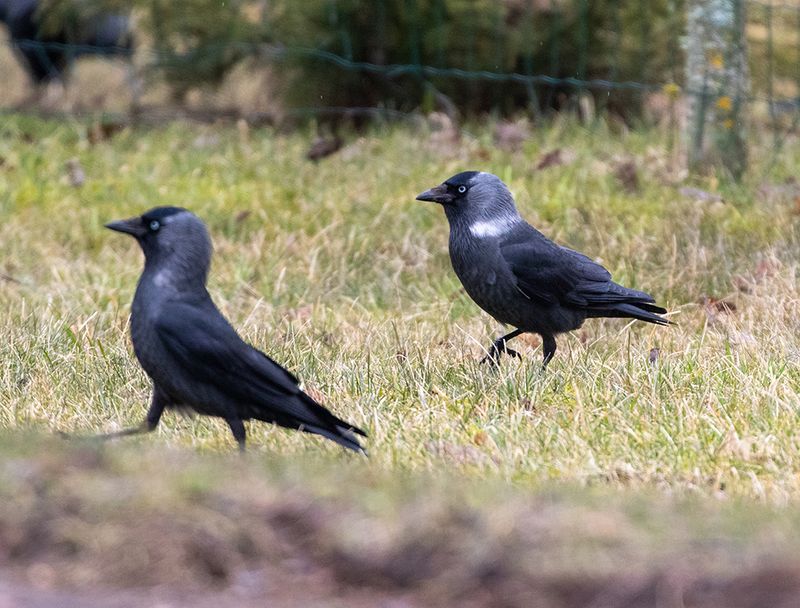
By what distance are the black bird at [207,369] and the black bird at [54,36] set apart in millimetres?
6360

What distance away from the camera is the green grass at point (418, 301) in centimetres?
401

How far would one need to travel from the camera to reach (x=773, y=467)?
3775 mm

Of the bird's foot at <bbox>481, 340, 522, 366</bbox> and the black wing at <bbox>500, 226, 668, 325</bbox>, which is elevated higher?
the black wing at <bbox>500, 226, 668, 325</bbox>

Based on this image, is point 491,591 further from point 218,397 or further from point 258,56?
point 258,56

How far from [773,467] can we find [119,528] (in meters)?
1.83

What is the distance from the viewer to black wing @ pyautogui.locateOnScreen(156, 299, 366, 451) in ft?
12.5

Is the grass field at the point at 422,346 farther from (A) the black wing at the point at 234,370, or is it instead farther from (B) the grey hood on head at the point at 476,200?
(B) the grey hood on head at the point at 476,200

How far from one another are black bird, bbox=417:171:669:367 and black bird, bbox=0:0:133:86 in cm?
534

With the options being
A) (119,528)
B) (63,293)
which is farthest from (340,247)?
(119,528)

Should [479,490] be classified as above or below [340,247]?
above

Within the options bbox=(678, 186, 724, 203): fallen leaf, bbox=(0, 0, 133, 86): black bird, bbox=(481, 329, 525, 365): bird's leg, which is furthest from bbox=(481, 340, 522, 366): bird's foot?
bbox=(0, 0, 133, 86): black bird

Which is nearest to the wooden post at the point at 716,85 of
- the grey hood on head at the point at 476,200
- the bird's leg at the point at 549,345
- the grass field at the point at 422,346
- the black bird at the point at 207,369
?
the grass field at the point at 422,346

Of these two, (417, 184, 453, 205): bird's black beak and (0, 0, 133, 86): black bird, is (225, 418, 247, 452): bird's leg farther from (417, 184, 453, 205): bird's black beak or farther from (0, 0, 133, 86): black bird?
(0, 0, 133, 86): black bird

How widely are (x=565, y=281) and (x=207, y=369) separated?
1.79 meters
